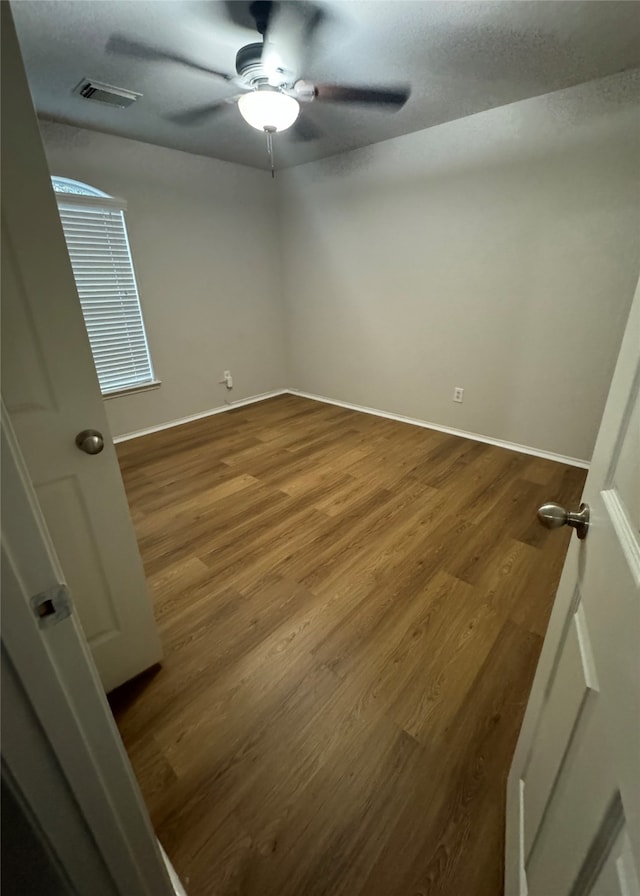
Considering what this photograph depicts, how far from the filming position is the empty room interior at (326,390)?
3.33ft

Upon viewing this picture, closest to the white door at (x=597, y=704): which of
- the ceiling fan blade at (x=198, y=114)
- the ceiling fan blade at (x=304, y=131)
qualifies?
the ceiling fan blade at (x=198, y=114)

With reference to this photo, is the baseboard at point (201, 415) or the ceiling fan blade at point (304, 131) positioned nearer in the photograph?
the ceiling fan blade at point (304, 131)

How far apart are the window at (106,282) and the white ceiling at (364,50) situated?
488 mm

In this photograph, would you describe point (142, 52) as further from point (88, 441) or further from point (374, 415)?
point (374, 415)

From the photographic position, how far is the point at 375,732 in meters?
1.25

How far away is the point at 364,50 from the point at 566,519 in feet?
7.54

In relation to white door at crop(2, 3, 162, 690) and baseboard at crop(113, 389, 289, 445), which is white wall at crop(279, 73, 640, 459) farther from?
white door at crop(2, 3, 162, 690)

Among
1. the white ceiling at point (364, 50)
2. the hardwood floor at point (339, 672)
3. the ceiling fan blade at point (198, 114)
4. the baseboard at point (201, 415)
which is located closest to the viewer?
the hardwood floor at point (339, 672)

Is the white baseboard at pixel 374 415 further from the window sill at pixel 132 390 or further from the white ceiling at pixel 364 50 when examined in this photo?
the white ceiling at pixel 364 50

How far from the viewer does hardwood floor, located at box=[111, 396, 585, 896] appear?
39.6 inches

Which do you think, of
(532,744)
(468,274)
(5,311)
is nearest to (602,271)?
(468,274)

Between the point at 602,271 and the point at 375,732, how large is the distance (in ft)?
9.42

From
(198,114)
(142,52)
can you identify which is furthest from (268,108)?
(198,114)

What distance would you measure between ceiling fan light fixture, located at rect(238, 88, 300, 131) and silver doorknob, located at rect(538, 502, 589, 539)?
2217 mm
